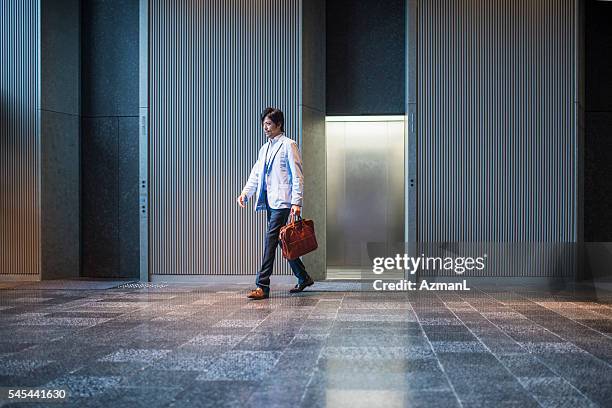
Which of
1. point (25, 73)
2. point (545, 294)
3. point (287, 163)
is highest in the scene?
point (25, 73)

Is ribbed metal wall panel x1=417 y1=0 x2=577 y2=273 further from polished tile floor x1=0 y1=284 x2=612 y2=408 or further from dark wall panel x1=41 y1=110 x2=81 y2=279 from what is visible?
dark wall panel x1=41 y1=110 x2=81 y2=279

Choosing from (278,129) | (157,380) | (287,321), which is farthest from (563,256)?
(157,380)

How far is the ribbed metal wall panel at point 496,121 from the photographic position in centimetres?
927

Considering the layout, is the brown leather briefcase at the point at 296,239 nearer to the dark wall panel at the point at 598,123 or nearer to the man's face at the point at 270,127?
the man's face at the point at 270,127

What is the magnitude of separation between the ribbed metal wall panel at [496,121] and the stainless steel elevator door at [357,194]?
1.16m

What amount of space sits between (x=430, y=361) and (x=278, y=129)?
413 centimetres

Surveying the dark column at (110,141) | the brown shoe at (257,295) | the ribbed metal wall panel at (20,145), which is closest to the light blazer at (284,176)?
the brown shoe at (257,295)

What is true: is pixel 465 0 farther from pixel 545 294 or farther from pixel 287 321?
pixel 287 321

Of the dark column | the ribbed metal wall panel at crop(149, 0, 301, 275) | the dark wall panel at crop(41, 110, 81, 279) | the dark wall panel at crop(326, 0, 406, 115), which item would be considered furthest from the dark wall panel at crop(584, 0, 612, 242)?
the dark wall panel at crop(41, 110, 81, 279)

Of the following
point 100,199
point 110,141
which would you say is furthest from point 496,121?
point 100,199

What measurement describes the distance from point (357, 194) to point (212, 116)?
2.58 metres

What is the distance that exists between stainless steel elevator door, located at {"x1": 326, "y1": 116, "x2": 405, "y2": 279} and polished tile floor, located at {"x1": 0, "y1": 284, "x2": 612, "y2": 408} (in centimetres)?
296

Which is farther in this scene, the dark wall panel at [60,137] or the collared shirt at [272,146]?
the dark wall panel at [60,137]

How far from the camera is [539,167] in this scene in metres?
9.28
